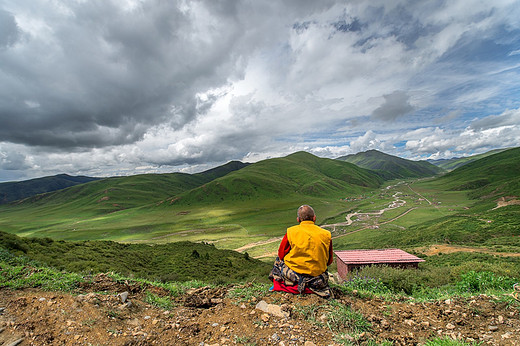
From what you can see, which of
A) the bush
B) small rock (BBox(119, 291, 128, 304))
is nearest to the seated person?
small rock (BBox(119, 291, 128, 304))

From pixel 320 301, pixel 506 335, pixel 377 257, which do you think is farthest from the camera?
pixel 377 257

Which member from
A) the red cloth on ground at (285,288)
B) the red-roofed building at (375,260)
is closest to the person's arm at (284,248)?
the red cloth on ground at (285,288)

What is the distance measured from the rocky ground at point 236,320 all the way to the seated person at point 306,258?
339 mm

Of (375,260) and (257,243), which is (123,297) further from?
(257,243)

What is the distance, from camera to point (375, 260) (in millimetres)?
20062

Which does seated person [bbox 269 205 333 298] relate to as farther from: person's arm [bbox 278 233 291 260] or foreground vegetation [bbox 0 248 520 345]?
foreground vegetation [bbox 0 248 520 345]

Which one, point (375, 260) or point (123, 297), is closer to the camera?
point (123, 297)

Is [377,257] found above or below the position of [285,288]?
below

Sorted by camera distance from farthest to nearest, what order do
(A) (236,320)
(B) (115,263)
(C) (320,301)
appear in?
(B) (115,263) < (C) (320,301) < (A) (236,320)

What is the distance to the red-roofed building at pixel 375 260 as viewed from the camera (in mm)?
19489

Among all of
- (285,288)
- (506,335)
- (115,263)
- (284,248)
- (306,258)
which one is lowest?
(115,263)

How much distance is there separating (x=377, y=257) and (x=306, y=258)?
A: 61.7 ft

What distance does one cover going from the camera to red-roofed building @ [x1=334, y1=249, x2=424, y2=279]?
1949 centimetres

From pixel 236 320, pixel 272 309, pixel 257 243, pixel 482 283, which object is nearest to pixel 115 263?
pixel 236 320
